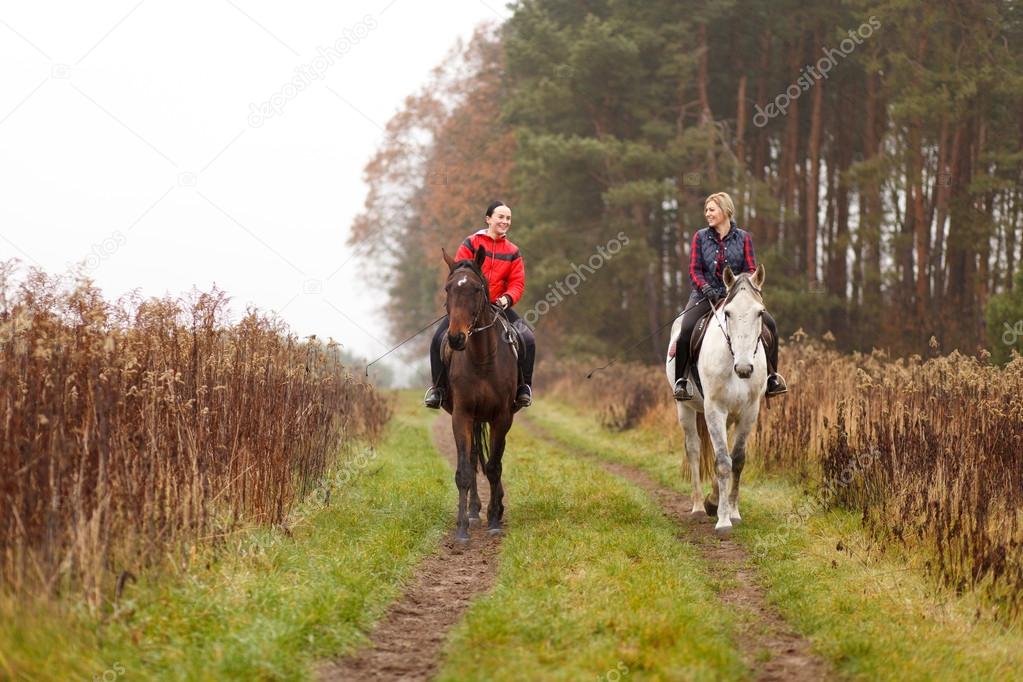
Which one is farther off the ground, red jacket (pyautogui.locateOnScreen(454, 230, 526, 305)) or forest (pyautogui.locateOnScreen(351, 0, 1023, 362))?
forest (pyautogui.locateOnScreen(351, 0, 1023, 362))

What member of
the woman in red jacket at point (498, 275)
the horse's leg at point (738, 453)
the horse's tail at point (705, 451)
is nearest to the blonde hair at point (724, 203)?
the horse's leg at point (738, 453)

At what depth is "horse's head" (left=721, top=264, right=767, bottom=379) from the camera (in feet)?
28.4

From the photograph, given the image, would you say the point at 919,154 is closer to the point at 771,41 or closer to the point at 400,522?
the point at 771,41

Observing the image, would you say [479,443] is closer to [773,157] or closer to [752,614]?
[752,614]

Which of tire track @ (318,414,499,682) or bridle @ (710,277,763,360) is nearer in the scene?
tire track @ (318,414,499,682)

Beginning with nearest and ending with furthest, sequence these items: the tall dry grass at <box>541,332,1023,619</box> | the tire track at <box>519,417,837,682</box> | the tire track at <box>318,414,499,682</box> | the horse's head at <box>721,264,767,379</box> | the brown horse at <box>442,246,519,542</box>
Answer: the tire track at <box>318,414,499,682</box> < the tire track at <box>519,417,837,682</box> < the tall dry grass at <box>541,332,1023,619</box> < the brown horse at <box>442,246,519,542</box> < the horse's head at <box>721,264,767,379</box>

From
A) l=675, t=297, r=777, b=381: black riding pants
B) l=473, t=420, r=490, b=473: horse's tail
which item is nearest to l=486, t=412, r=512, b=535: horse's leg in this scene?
l=473, t=420, r=490, b=473: horse's tail

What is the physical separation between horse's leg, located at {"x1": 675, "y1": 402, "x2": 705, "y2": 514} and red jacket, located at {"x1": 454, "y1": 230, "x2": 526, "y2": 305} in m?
2.25

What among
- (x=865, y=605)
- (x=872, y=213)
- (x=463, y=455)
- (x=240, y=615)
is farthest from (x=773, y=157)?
(x=240, y=615)

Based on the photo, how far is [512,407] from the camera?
30.7 ft

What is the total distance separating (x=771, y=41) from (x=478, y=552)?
25.5m

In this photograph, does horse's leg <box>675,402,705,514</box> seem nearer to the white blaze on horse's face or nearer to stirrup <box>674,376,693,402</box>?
stirrup <box>674,376,693,402</box>

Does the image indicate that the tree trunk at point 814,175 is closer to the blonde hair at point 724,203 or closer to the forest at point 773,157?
the forest at point 773,157

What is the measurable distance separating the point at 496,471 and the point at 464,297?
76.8 inches
